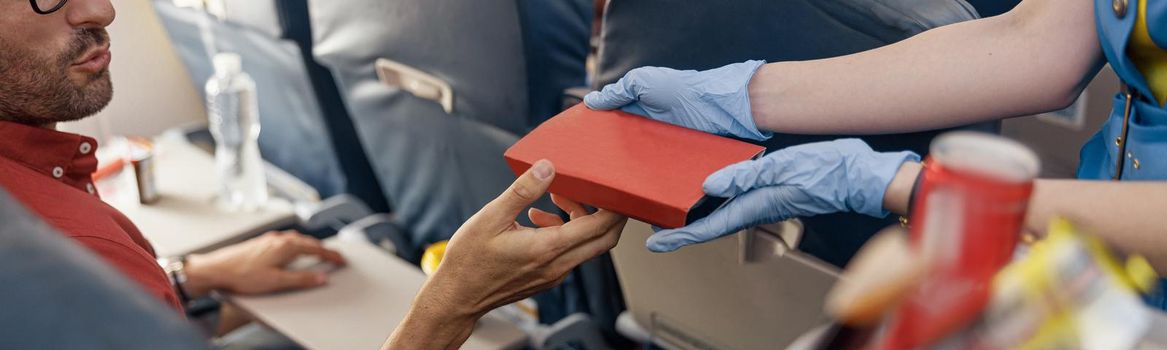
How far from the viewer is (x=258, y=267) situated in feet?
6.50

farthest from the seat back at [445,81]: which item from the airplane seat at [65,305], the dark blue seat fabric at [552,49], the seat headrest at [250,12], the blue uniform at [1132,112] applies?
the airplane seat at [65,305]

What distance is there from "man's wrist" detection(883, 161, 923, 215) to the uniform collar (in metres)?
1.28

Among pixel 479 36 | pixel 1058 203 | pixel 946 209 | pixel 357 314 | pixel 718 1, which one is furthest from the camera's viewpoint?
pixel 357 314

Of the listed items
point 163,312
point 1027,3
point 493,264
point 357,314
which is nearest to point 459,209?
point 357,314

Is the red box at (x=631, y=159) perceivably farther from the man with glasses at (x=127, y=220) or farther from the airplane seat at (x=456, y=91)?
the airplane seat at (x=456, y=91)

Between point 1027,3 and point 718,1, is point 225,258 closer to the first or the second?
point 718,1

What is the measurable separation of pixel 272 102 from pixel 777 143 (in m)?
1.69

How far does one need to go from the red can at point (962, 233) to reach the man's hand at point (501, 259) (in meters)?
0.70

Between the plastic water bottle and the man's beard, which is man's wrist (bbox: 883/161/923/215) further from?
the plastic water bottle

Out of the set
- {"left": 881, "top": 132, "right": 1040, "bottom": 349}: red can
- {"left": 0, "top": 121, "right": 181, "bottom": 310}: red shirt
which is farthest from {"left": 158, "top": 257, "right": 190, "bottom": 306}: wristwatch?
{"left": 881, "top": 132, "right": 1040, "bottom": 349}: red can

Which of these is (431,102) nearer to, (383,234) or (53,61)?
(383,234)

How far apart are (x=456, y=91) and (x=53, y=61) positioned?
27.4 inches

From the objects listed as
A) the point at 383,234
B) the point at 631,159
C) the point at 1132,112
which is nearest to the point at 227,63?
the point at 383,234

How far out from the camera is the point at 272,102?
2.72 meters
